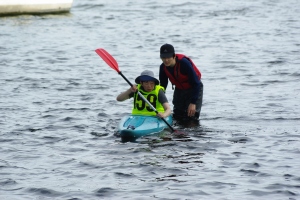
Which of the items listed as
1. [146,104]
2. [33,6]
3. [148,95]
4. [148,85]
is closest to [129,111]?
[146,104]

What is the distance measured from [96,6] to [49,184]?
23.6 meters

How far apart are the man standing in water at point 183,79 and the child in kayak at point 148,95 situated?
356 millimetres

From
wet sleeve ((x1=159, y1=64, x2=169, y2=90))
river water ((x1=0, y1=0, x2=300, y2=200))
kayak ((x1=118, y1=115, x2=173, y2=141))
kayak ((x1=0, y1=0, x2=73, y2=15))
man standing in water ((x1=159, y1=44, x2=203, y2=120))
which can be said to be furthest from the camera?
kayak ((x1=0, y1=0, x2=73, y2=15))

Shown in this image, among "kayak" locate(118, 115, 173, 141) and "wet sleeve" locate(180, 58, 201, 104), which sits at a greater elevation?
"wet sleeve" locate(180, 58, 201, 104)

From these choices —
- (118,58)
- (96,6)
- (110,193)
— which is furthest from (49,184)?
(96,6)

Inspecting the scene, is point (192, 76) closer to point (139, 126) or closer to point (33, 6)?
point (139, 126)

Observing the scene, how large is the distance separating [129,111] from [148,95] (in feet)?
8.01

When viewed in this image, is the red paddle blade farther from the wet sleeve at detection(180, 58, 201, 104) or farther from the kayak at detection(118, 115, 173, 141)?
the wet sleeve at detection(180, 58, 201, 104)

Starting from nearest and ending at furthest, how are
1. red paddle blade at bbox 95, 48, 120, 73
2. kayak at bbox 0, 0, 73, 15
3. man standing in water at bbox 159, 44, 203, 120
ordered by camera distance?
man standing in water at bbox 159, 44, 203, 120
red paddle blade at bbox 95, 48, 120, 73
kayak at bbox 0, 0, 73, 15

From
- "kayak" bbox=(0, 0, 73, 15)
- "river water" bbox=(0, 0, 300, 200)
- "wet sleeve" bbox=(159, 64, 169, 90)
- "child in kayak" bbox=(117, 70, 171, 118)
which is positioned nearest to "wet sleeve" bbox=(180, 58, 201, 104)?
"wet sleeve" bbox=(159, 64, 169, 90)

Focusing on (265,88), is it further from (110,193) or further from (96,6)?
(96,6)

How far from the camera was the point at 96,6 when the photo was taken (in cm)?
3142

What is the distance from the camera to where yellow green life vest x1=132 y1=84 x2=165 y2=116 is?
10492mm

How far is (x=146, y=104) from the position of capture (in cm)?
1068
